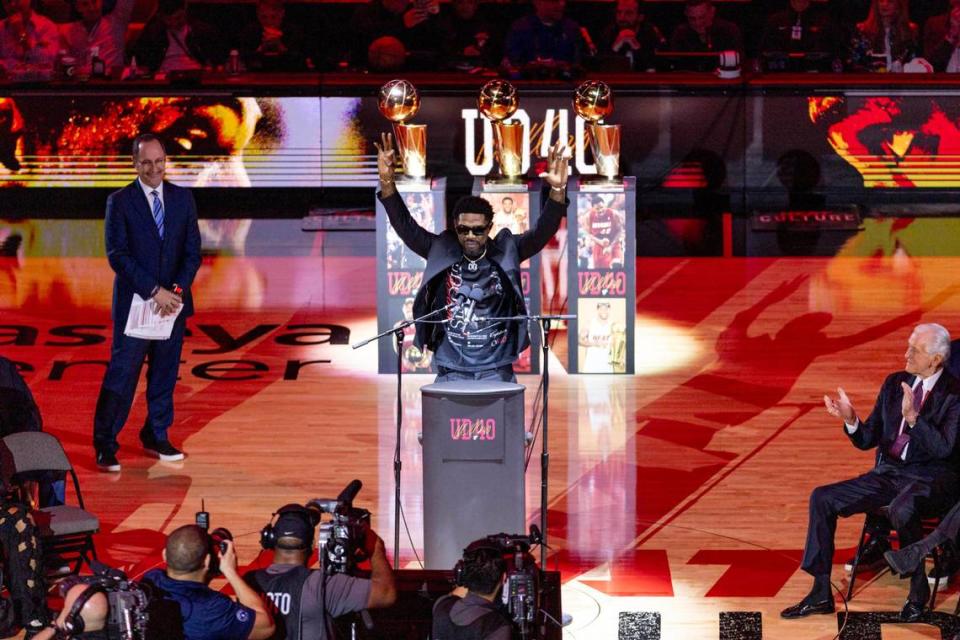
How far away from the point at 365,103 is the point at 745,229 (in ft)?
13.3

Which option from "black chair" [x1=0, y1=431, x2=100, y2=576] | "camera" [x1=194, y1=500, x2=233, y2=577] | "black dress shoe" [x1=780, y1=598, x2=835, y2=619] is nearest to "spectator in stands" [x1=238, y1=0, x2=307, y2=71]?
"black chair" [x1=0, y1=431, x2=100, y2=576]

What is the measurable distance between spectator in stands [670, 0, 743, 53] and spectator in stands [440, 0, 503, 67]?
201 cm

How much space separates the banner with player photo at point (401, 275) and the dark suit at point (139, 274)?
7.55ft

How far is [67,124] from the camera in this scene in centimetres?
1700

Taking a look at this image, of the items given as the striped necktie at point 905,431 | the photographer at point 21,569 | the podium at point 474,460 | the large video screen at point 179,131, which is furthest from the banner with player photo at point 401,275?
the large video screen at point 179,131

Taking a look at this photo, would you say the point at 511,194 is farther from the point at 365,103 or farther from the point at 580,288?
the point at 365,103

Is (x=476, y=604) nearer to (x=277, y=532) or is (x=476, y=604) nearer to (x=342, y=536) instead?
(x=342, y=536)

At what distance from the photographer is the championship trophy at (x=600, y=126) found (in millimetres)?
11516

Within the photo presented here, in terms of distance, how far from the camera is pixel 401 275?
11930 mm

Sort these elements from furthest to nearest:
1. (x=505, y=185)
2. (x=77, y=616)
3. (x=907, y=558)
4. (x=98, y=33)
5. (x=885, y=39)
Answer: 1. (x=98, y=33)
2. (x=885, y=39)
3. (x=505, y=185)
4. (x=907, y=558)
5. (x=77, y=616)

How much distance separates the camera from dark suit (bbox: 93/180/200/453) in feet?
31.6

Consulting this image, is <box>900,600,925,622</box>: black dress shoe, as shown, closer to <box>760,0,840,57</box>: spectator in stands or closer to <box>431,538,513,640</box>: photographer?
<box>431,538,513,640</box>: photographer

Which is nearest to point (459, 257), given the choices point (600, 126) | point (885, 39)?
point (600, 126)

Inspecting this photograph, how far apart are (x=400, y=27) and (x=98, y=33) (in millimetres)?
3239
